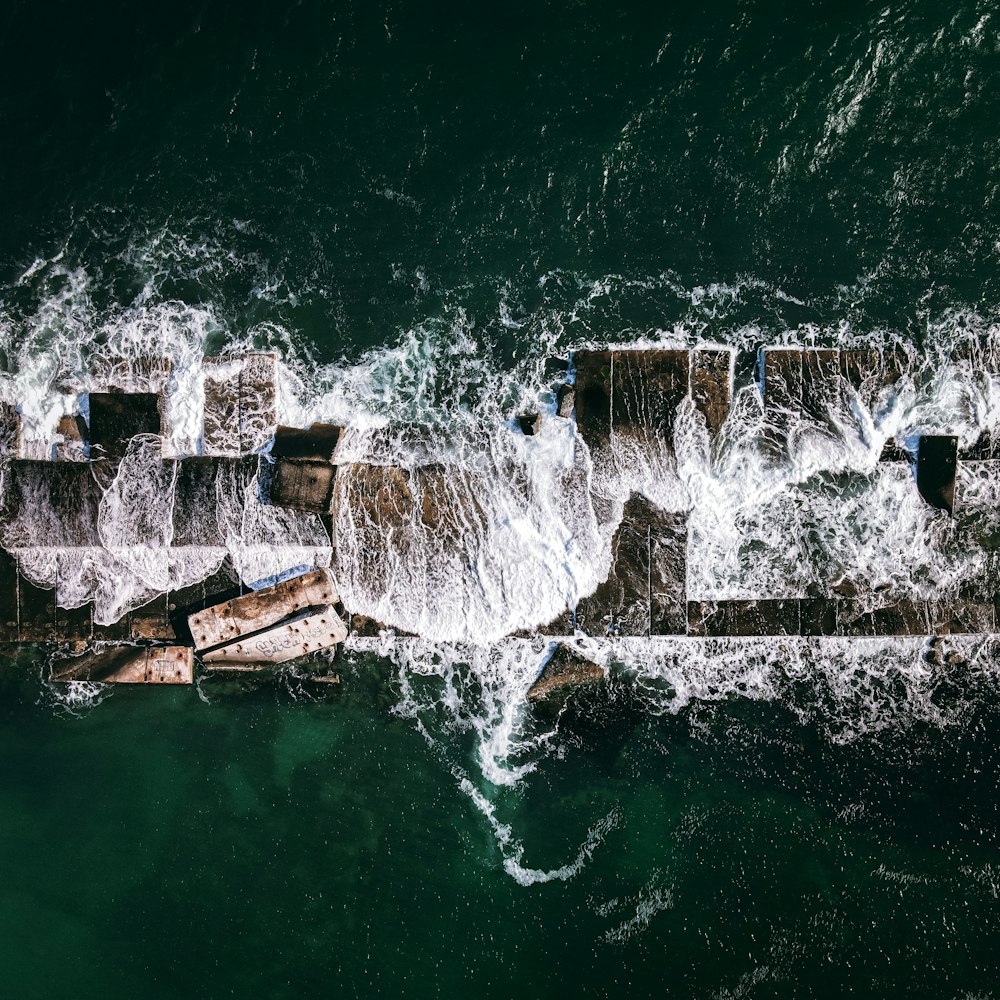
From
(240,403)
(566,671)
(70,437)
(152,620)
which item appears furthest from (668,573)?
(70,437)

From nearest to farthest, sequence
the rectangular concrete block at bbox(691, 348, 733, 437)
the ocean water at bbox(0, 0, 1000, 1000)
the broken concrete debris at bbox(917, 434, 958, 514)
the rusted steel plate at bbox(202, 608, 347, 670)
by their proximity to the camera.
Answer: the broken concrete debris at bbox(917, 434, 958, 514) < the rectangular concrete block at bbox(691, 348, 733, 437) < the ocean water at bbox(0, 0, 1000, 1000) < the rusted steel plate at bbox(202, 608, 347, 670)

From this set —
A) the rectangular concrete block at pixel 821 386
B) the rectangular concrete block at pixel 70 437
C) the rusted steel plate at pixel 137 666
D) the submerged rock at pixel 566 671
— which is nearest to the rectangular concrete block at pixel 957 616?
the rectangular concrete block at pixel 821 386

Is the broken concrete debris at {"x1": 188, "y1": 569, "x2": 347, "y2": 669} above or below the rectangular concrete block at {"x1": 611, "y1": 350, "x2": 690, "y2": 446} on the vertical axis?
below

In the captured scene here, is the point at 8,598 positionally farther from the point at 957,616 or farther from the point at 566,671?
the point at 957,616

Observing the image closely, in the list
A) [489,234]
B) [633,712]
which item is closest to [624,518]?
[633,712]

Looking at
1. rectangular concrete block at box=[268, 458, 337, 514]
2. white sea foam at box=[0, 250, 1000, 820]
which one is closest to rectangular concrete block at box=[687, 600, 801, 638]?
white sea foam at box=[0, 250, 1000, 820]

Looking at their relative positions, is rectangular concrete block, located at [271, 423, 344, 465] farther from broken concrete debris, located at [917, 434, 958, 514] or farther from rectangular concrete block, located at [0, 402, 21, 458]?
broken concrete debris, located at [917, 434, 958, 514]

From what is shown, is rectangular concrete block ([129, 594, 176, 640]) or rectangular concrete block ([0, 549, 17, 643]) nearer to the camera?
rectangular concrete block ([0, 549, 17, 643])
